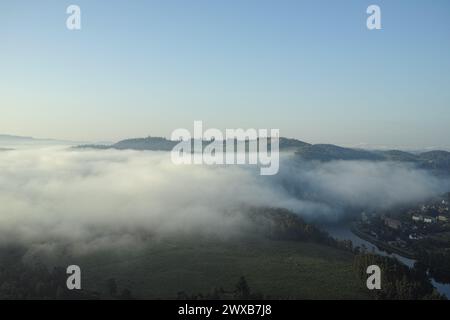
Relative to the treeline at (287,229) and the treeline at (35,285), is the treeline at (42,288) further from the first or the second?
the treeline at (287,229)

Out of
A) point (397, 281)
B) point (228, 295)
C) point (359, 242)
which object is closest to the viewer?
point (228, 295)

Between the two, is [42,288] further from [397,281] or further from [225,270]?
[397,281]

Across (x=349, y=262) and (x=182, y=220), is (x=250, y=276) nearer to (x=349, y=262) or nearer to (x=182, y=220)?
(x=349, y=262)

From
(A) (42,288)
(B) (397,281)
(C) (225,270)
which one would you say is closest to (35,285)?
(A) (42,288)

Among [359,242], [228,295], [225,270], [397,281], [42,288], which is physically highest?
[42,288]

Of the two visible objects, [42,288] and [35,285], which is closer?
[42,288]

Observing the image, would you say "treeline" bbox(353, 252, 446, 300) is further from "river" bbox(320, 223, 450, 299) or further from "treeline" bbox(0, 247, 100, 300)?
"treeline" bbox(0, 247, 100, 300)

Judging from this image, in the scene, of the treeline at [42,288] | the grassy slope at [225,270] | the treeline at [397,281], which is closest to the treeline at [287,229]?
the grassy slope at [225,270]
